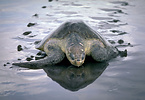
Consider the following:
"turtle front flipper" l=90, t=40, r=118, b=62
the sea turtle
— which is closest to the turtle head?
the sea turtle

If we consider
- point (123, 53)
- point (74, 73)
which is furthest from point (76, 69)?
point (123, 53)

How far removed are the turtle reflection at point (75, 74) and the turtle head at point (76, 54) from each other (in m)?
0.14

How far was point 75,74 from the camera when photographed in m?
3.48

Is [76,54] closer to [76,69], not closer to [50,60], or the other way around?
[76,69]

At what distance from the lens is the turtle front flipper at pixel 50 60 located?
3732mm

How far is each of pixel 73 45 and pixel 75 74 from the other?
0.55m

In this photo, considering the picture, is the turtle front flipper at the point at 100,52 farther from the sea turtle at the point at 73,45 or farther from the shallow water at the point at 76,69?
the shallow water at the point at 76,69

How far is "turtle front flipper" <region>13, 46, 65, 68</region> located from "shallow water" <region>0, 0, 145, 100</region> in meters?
0.11

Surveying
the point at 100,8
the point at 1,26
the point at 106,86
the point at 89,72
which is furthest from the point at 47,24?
the point at 106,86

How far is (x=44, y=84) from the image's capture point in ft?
10.4

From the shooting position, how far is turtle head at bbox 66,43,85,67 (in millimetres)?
Result: 3580

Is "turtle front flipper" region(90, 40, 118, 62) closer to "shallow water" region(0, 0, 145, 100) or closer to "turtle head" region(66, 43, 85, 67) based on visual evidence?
"shallow water" region(0, 0, 145, 100)

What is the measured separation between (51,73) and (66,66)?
35cm

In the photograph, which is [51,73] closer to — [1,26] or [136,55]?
[136,55]
